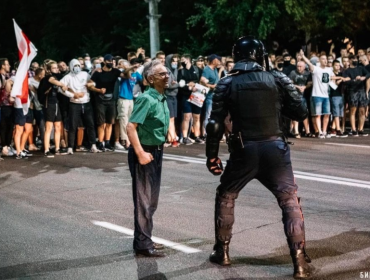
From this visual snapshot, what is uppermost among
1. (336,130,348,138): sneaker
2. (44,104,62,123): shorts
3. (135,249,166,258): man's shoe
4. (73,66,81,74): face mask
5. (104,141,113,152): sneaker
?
(73,66,81,74): face mask

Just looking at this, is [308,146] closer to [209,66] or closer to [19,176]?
[209,66]

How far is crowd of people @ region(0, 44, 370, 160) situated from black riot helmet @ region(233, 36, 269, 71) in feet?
29.6

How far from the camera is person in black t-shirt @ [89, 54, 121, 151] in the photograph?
52.0 feet

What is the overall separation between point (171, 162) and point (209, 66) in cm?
393

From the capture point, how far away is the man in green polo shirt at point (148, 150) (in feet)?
23.8

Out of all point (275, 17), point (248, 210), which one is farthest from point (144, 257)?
point (275, 17)

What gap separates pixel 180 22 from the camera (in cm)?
3344

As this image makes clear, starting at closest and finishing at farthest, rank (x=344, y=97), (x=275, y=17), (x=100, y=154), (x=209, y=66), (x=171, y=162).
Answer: (x=171, y=162) → (x=100, y=154) → (x=209, y=66) → (x=344, y=97) → (x=275, y=17)

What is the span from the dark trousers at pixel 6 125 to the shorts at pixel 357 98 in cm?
781

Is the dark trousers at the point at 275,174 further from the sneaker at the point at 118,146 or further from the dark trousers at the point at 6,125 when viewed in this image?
the sneaker at the point at 118,146

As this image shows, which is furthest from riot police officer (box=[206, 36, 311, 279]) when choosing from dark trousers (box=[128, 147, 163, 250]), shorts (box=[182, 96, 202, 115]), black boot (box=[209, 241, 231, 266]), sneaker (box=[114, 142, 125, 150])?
shorts (box=[182, 96, 202, 115])

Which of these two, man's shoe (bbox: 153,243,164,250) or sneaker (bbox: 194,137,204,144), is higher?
sneaker (bbox: 194,137,204,144)

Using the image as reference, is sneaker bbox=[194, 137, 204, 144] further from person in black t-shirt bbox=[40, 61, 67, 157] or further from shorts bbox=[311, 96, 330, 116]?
person in black t-shirt bbox=[40, 61, 67, 157]

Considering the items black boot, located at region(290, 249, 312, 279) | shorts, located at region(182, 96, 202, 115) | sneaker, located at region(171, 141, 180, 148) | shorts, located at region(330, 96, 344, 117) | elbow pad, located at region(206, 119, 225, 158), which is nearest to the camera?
black boot, located at region(290, 249, 312, 279)
